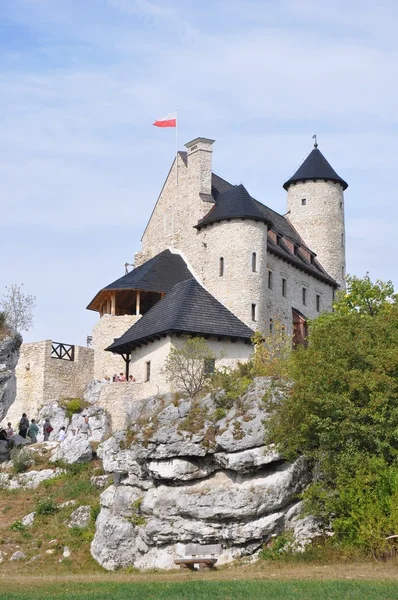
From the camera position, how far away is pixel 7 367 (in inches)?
1758

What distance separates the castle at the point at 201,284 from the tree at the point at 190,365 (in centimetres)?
140

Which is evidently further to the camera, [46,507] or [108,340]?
[108,340]

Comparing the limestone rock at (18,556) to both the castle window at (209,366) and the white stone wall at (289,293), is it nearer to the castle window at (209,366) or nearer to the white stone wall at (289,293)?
the castle window at (209,366)

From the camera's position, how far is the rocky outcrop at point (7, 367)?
146 feet

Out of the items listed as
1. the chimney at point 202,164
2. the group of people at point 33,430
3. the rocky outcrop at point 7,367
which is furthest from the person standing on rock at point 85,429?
the chimney at point 202,164

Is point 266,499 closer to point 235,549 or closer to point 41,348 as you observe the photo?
point 235,549

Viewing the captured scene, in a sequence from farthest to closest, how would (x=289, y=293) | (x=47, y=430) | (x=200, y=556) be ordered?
(x=289, y=293) < (x=47, y=430) < (x=200, y=556)

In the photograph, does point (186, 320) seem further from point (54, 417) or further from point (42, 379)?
point (42, 379)

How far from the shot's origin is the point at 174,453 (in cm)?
3656

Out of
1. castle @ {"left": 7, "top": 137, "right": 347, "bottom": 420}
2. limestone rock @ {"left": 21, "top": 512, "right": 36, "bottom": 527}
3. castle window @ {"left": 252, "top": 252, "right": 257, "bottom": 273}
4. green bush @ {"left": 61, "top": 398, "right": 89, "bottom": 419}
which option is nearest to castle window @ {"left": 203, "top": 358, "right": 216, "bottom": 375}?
castle @ {"left": 7, "top": 137, "right": 347, "bottom": 420}

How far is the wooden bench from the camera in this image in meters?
31.9

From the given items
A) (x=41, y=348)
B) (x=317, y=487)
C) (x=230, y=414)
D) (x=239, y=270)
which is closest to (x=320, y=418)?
(x=317, y=487)

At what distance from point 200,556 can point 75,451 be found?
1306cm

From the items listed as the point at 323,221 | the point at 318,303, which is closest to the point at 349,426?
the point at 318,303
